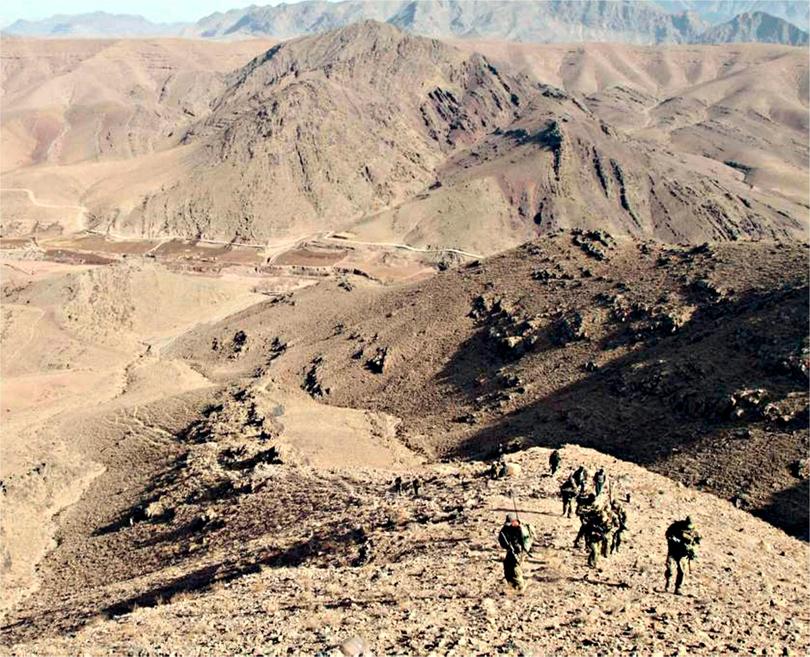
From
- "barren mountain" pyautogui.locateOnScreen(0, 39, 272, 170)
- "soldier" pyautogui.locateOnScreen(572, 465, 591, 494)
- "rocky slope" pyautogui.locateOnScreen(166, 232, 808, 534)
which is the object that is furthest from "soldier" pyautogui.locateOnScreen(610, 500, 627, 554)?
"barren mountain" pyautogui.locateOnScreen(0, 39, 272, 170)

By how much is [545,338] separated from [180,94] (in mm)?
168124

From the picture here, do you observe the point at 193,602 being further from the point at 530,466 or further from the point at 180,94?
the point at 180,94

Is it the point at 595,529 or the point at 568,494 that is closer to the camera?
the point at 595,529

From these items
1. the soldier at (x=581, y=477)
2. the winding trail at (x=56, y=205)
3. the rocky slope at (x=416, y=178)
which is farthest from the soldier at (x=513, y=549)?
the winding trail at (x=56, y=205)

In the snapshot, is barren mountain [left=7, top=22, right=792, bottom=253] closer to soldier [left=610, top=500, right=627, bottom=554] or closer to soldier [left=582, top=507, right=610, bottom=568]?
soldier [left=610, top=500, right=627, bottom=554]

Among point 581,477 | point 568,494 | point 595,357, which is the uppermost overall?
point 581,477

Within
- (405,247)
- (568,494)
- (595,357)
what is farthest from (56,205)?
(568,494)

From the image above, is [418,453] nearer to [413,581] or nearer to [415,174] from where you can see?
[413,581]

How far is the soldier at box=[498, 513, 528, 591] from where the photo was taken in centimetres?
1278

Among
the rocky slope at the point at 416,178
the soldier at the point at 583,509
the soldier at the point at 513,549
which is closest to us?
the soldier at the point at 513,549

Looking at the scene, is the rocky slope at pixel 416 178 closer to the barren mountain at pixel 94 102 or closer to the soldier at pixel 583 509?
the barren mountain at pixel 94 102

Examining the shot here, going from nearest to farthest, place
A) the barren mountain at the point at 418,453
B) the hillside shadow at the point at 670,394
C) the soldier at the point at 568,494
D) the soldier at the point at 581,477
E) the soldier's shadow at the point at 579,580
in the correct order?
the barren mountain at the point at 418,453
the soldier's shadow at the point at 579,580
the soldier at the point at 568,494
the soldier at the point at 581,477
the hillside shadow at the point at 670,394

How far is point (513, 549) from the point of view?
42.1 feet

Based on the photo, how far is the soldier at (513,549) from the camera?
12.8 metres
